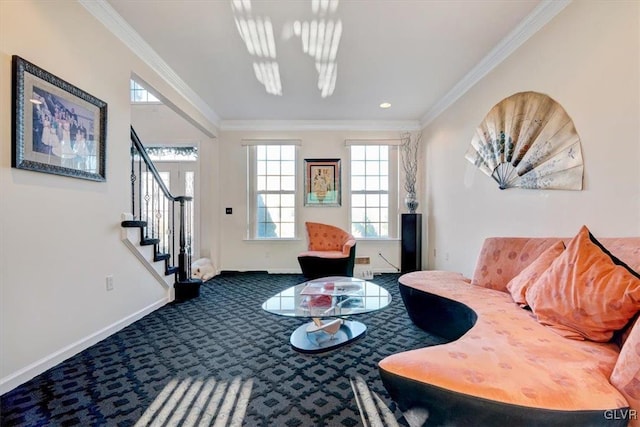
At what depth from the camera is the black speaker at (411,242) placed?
15.8 feet

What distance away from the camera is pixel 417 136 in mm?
5250

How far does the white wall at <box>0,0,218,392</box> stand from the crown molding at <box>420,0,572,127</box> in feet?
11.5

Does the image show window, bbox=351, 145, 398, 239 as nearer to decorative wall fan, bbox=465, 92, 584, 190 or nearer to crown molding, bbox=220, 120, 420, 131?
crown molding, bbox=220, 120, 420, 131

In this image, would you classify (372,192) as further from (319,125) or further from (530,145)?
(530,145)

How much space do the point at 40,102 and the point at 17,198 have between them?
2.09 ft

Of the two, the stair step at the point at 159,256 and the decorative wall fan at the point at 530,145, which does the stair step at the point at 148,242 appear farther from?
the decorative wall fan at the point at 530,145

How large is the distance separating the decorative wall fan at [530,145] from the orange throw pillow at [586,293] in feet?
2.55

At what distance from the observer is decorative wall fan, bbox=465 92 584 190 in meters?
2.18

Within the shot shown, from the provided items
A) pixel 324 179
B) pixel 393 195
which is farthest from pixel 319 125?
pixel 393 195

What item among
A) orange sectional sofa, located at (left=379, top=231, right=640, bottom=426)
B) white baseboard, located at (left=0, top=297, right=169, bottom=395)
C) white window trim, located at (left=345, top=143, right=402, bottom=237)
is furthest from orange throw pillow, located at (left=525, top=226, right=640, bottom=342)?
white window trim, located at (left=345, top=143, right=402, bottom=237)

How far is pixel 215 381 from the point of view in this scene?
183 centimetres

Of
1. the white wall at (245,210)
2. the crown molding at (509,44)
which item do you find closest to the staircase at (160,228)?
the white wall at (245,210)

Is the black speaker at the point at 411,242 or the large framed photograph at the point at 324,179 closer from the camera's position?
the black speaker at the point at 411,242

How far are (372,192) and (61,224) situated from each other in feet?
14.1
